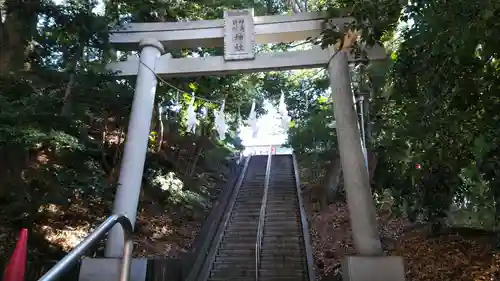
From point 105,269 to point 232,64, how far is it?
4.43 m

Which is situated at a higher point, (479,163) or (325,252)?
(479,163)

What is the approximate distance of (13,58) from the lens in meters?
6.01

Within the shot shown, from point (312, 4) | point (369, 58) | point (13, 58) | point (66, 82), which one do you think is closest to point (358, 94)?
point (369, 58)

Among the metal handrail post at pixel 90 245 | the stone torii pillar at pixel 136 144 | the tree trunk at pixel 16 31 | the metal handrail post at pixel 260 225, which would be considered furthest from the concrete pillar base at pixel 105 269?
the metal handrail post at pixel 90 245

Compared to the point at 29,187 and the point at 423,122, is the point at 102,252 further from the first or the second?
the point at 423,122

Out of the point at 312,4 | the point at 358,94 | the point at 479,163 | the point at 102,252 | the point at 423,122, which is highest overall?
the point at 312,4

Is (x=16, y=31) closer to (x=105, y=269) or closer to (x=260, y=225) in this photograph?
(x=105, y=269)

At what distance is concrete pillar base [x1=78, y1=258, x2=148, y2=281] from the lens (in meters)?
6.37

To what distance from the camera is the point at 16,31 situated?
6059 millimetres

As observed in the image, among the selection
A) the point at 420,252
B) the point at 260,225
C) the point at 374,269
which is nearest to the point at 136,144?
the point at 260,225

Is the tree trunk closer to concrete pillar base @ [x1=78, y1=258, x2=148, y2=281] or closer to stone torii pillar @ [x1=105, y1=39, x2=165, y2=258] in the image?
stone torii pillar @ [x1=105, y1=39, x2=165, y2=258]

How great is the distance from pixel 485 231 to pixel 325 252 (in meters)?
3.19

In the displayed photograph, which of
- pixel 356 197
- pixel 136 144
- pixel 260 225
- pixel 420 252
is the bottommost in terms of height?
pixel 420 252

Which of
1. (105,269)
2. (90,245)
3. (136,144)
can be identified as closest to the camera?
(90,245)
